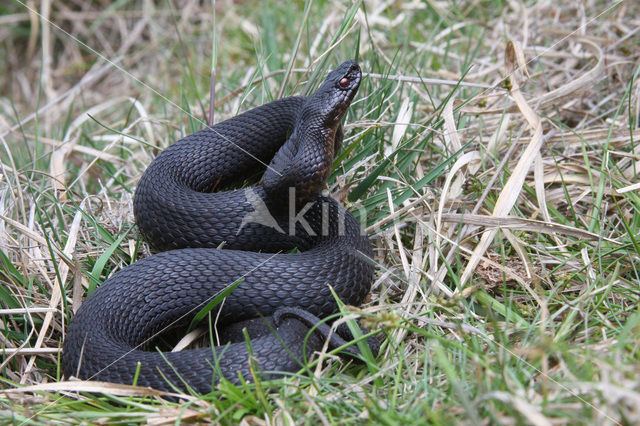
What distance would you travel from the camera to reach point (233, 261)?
3488 mm

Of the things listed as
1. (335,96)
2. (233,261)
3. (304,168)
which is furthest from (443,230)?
(233,261)

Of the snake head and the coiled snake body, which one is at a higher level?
the snake head

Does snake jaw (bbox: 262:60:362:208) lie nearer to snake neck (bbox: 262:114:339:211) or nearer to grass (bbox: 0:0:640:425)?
snake neck (bbox: 262:114:339:211)

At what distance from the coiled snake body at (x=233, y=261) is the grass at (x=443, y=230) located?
19 cm

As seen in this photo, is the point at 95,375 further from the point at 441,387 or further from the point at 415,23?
the point at 415,23

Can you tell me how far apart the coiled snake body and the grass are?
0.62 ft

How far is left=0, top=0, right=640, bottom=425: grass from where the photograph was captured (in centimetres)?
246

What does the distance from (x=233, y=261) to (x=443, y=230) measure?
1411mm

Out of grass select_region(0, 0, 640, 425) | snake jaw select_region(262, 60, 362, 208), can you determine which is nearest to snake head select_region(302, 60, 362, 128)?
snake jaw select_region(262, 60, 362, 208)

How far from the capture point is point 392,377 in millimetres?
2801

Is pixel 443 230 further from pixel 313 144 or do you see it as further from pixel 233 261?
pixel 233 261

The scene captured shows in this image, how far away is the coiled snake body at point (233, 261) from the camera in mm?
2975

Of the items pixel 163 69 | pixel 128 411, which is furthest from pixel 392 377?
pixel 163 69

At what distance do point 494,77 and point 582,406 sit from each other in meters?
4.47
